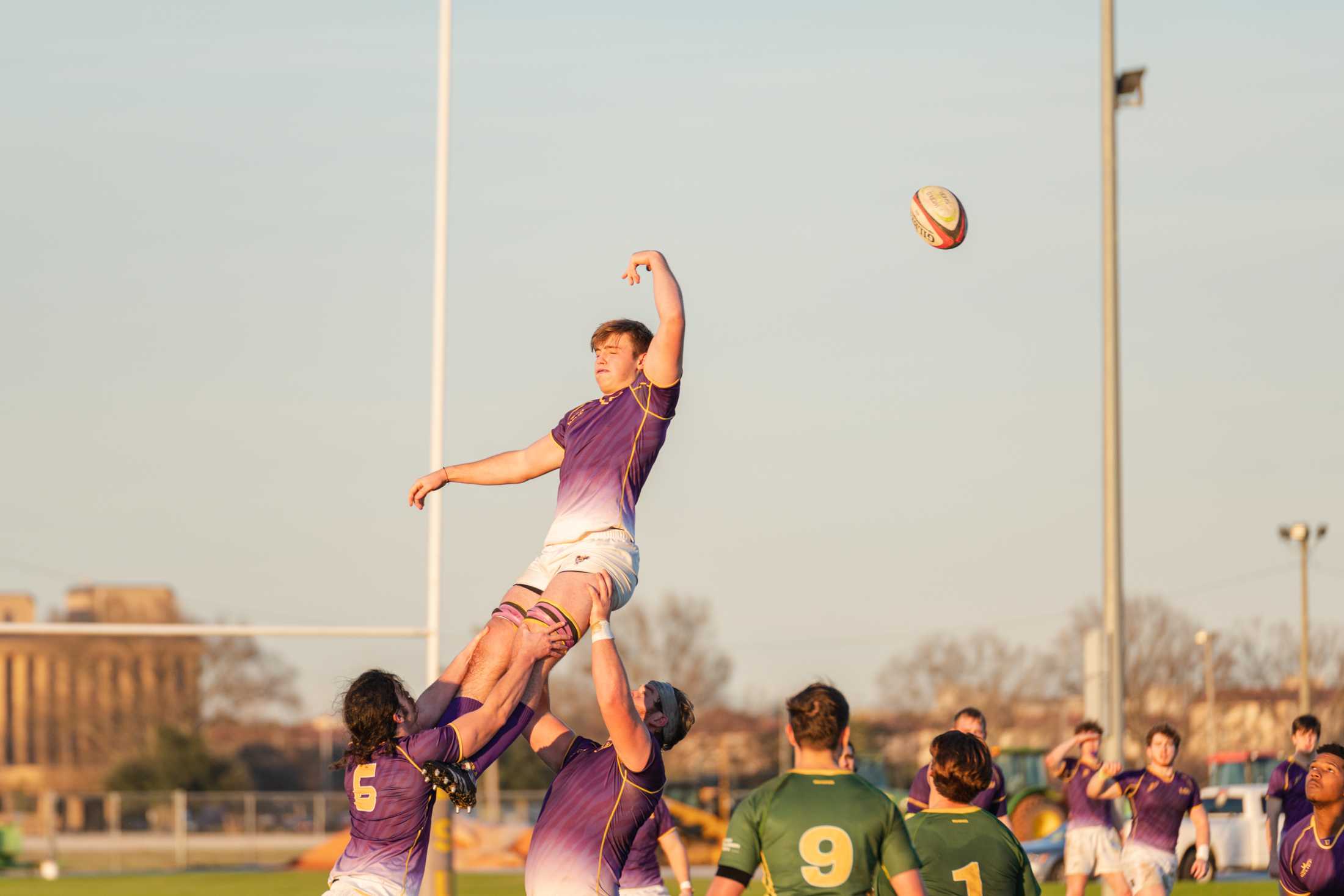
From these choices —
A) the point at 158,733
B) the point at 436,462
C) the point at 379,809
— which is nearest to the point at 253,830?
the point at 158,733

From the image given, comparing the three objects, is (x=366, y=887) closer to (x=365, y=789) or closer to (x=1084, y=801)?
(x=365, y=789)

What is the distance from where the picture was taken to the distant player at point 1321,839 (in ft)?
30.5

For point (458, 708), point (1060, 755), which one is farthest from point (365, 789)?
point (1060, 755)

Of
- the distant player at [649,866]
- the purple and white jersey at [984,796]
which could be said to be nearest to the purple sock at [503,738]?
the distant player at [649,866]

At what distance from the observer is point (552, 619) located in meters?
7.12

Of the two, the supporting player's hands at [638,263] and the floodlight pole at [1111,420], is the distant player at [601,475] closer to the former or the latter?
the supporting player's hands at [638,263]

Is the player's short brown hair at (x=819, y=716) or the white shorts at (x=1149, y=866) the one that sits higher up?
the player's short brown hair at (x=819, y=716)

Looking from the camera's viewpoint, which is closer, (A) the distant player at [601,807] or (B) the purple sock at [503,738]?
(A) the distant player at [601,807]

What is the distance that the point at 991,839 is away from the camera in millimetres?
6617

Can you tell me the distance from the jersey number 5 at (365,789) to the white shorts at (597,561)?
3.97 feet

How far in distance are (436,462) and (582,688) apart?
51.9 metres

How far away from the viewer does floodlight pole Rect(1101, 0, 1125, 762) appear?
16609 mm

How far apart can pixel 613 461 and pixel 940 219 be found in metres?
3.99

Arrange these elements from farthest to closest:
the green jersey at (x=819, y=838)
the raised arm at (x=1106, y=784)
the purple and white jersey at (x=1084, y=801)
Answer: the purple and white jersey at (x=1084, y=801) → the raised arm at (x=1106, y=784) → the green jersey at (x=819, y=838)
